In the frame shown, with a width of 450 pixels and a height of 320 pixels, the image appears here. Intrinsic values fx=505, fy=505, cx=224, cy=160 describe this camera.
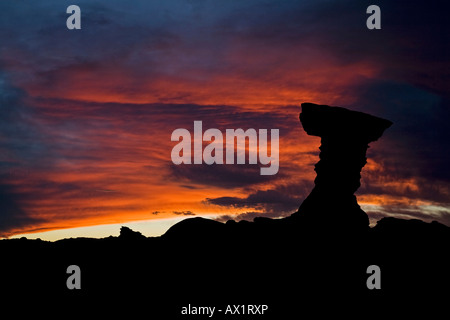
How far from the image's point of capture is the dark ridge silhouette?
4444cm

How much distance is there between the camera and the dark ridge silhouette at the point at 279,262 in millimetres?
44438

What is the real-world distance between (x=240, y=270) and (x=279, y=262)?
3896 mm

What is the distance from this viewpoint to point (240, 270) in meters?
47.5

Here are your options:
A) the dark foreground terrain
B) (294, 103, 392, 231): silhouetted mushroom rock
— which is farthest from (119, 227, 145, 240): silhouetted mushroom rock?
(294, 103, 392, 231): silhouetted mushroom rock

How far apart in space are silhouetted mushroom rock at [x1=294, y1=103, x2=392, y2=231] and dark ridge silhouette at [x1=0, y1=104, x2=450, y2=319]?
3.9 inches

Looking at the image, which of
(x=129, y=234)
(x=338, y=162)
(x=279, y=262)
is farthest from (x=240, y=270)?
(x=338, y=162)

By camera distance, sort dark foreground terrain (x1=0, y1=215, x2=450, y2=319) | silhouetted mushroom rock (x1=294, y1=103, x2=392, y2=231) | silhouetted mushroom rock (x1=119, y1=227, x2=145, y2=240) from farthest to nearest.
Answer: silhouetted mushroom rock (x1=119, y1=227, x2=145, y2=240), silhouetted mushroom rock (x1=294, y1=103, x2=392, y2=231), dark foreground terrain (x1=0, y1=215, x2=450, y2=319)

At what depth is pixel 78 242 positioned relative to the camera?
5441 cm

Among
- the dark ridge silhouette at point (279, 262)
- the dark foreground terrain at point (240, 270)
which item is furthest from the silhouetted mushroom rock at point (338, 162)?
the dark foreground terrain at point (240, 270)

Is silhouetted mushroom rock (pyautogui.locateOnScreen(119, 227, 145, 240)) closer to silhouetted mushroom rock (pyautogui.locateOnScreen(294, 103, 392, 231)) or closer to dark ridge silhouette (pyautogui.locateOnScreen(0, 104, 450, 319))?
dark ridge silhouette (pyautogui.locateOnScreen(0, 104, 450, 319))
